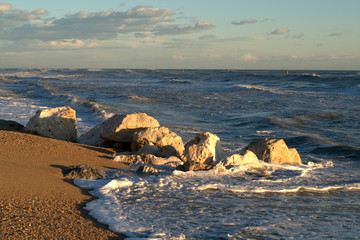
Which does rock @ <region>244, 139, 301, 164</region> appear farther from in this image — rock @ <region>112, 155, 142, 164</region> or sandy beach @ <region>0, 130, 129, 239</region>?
sandy beach @ <region>0, 130, 129, 239</region>

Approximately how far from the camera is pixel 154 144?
8055mm

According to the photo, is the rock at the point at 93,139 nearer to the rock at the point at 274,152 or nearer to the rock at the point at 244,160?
the rock at the point at 244,160

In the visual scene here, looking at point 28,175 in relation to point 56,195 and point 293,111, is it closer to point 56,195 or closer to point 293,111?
point 56,195

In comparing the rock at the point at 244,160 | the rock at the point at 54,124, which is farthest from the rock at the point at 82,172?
the rock at the point at 54,124

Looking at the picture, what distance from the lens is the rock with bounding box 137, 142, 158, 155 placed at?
7789 mm

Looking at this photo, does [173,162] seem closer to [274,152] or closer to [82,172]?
[82,172]

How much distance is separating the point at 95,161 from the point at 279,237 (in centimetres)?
401

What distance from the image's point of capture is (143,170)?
6402mm

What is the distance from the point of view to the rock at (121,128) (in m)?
8.45

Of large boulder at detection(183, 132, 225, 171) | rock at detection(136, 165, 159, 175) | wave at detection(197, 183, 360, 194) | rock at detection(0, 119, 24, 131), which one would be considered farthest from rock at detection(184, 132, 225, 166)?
rock at detection(0, 119, 24, 131)

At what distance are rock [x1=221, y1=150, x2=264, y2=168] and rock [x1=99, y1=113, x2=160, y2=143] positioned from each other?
7.73 ft

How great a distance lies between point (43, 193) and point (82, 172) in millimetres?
1090

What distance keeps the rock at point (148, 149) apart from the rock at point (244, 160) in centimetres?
148

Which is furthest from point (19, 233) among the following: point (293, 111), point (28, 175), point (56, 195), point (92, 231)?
point (293, 111)
